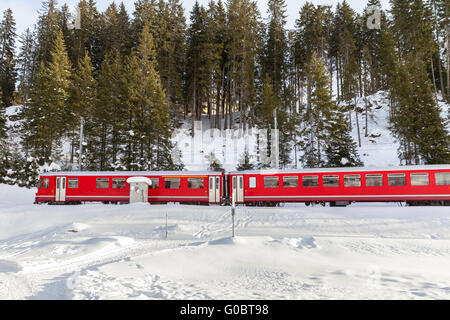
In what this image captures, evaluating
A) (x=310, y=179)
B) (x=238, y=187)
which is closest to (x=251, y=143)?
(x=238, y=187)

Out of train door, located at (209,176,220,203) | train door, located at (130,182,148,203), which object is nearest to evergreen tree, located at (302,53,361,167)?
train door, located at (209,176,220,203)

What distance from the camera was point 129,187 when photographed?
22016 millimetres

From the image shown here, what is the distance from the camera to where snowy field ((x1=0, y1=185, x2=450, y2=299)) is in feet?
18.0

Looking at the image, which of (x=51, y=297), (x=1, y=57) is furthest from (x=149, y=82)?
(x=1, y=57)

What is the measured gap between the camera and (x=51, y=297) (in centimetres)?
525

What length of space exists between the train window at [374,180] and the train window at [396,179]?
1.74 feet

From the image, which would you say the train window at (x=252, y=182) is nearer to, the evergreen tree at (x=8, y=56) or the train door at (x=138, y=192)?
the train door at (x=138, y=192)

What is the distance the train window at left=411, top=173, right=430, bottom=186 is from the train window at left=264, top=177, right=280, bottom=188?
857 centimetres

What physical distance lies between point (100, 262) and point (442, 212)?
16.2m

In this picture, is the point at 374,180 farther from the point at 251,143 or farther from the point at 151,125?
the point at 251,143

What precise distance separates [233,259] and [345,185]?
1421 centimetres

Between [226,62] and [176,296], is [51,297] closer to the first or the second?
[176,296]

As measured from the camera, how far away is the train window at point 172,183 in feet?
72.2

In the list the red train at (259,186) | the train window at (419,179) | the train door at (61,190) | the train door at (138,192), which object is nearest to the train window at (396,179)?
the red train at (259,186)
